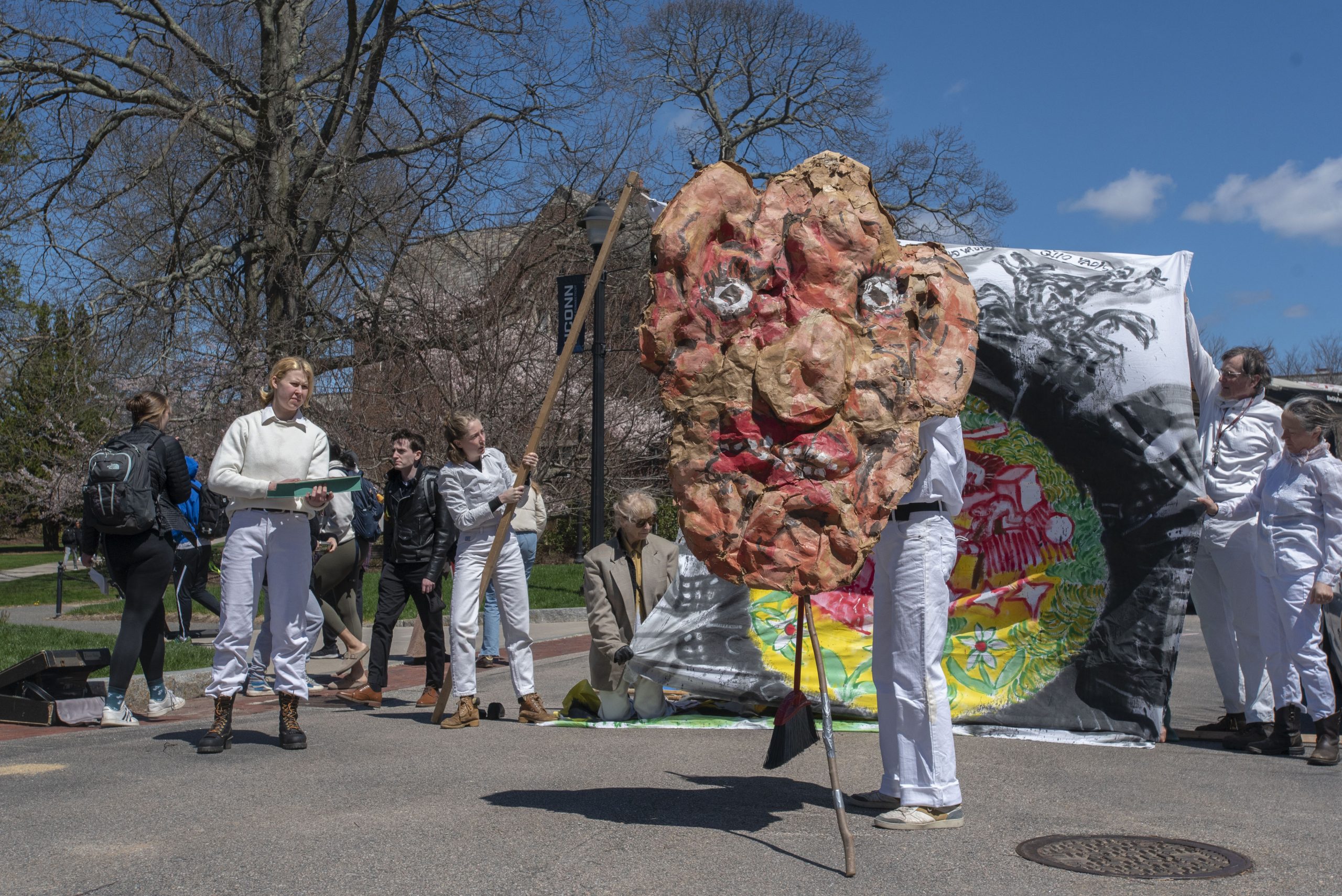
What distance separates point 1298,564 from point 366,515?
707 centimetres

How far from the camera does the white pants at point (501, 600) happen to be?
7.62m

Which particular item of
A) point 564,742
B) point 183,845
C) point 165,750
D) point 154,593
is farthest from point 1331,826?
point 154,593

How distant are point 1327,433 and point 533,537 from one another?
6.36 metres

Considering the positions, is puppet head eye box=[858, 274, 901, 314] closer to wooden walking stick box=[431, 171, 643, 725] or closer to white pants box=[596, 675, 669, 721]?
wooden walking stick box=[431, 171, 643, 725]

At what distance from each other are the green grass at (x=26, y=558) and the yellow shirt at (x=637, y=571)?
1049 inches

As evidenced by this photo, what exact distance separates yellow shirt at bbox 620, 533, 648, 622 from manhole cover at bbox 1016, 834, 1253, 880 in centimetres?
345

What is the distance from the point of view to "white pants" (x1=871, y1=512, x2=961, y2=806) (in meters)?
4.88

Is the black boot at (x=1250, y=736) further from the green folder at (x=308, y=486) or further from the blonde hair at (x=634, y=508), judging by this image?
the green folder at (x=308, y=486)

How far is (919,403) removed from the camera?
15.8ft

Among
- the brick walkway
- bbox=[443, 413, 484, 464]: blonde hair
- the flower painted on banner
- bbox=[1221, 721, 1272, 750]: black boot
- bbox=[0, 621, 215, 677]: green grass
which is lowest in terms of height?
the brick walkway

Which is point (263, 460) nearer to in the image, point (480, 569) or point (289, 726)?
point (289, 726)

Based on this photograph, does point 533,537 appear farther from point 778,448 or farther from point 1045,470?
point 778,448

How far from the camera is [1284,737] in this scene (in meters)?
6.68

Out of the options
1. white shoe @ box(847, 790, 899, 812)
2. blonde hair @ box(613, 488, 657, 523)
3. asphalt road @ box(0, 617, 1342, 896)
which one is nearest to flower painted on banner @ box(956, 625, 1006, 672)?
asphalt road @ box(0, 617, 1342, 896)
